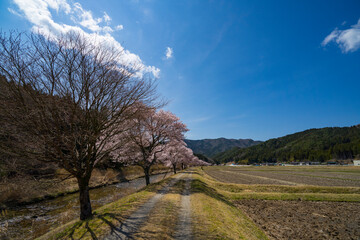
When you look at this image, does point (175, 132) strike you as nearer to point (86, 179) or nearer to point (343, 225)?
point (86, 179)

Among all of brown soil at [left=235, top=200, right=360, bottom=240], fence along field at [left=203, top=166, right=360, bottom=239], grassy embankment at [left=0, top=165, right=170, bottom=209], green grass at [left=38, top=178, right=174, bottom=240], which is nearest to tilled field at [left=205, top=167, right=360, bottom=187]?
fence along field at [left=203, top=166, right=360, bottom=239]

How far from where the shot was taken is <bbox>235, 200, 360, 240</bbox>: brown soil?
32.2 ft

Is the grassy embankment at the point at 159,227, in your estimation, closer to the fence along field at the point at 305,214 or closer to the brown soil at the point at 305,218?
the brown soil at the point at 305,218

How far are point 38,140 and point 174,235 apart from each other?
8003mm

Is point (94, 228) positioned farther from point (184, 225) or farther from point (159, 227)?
point (184, 225)

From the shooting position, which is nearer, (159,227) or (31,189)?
(159,227)

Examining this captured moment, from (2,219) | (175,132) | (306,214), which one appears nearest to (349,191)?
(306,214)

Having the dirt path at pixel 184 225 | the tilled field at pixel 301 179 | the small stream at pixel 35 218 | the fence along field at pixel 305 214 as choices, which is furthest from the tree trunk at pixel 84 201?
the tilled field at pixel 301 179

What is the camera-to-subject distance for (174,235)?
7.31m

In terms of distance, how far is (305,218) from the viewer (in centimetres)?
1227

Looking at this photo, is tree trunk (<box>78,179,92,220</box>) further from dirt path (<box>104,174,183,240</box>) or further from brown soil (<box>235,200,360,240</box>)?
brown soil (<box>235,200,360,240</box>)

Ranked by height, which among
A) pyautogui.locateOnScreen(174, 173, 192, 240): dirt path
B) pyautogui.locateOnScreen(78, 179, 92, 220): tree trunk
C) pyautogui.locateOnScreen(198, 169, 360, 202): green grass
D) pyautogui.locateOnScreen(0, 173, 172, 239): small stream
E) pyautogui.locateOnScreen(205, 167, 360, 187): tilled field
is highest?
pyautogui.locateOnScreen(78, 179, 92, 220): tree trunk

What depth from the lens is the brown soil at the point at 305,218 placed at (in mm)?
9828

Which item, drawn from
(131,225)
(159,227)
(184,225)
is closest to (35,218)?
(131,225)
